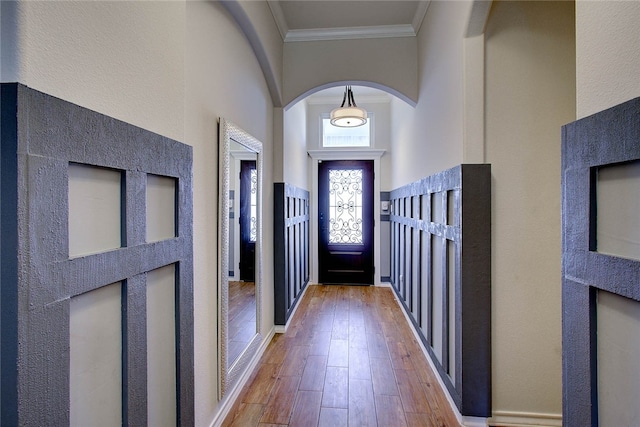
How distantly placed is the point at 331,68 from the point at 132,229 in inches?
105

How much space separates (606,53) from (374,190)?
14.7ft

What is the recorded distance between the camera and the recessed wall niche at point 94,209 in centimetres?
76

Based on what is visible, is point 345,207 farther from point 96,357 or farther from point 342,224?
point 96,357

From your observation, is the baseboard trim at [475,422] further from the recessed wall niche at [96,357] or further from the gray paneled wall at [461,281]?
the recessed wall niche at [96,357]

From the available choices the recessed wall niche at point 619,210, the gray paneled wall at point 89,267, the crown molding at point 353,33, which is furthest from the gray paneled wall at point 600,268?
the crown molding at point 353,33

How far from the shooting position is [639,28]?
0.73 m

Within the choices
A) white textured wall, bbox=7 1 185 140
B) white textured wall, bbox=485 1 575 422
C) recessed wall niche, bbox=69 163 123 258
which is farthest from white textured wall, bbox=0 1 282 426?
white textured wall, bbox=485 1 575 422

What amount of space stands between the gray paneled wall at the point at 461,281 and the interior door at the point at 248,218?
4.51ft

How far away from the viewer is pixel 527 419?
1.85 meters

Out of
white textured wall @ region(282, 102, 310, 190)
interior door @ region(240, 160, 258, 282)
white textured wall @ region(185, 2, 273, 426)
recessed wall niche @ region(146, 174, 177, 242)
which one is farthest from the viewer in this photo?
white textured wall @ region(282, 102, 310, 190)

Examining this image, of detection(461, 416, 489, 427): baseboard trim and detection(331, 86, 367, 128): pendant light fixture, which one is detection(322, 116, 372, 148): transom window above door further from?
detection(461, 416, 489, 427): baseboard trim

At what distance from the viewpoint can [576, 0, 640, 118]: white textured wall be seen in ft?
2.46

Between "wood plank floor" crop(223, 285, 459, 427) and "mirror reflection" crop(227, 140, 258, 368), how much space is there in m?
0.35

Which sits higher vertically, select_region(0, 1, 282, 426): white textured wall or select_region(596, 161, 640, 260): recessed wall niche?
select_region(0, 1, 282, 426): white textured wall
